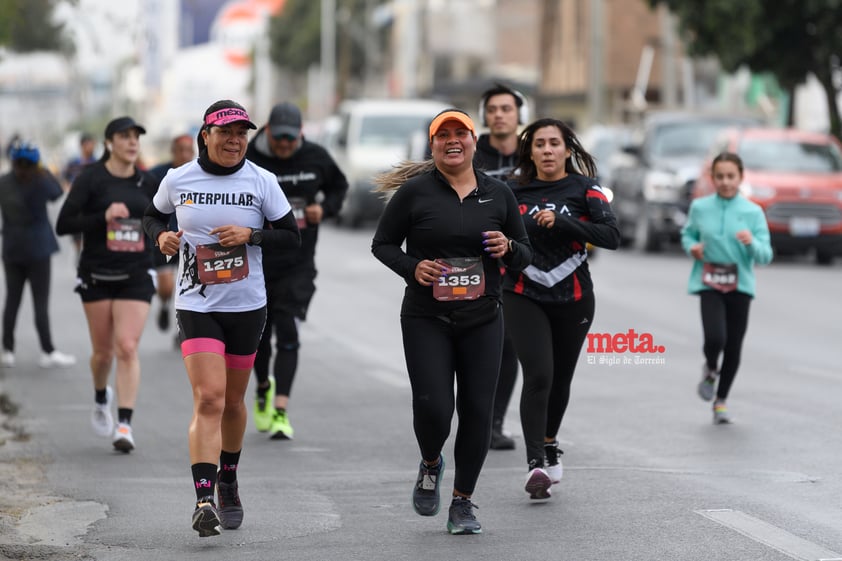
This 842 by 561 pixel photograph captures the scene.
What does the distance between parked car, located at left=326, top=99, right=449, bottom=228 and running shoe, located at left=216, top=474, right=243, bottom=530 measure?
83.3 ft

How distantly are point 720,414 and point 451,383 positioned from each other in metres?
4.01

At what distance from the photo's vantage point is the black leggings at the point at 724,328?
1158 centimetres

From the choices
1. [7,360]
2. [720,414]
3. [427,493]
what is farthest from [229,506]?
[7,360]

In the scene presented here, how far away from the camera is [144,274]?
10.9 meters

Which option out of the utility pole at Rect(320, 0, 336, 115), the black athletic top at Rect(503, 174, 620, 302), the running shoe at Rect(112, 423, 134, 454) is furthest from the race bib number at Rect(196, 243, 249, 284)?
the utility pole at Rect(320, 0, 336, 115)

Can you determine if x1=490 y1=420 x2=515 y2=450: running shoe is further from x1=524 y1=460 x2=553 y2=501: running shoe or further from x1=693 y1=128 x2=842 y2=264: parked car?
x1=693 y1=128 x2=842 y2=264: parked car

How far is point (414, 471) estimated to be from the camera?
980 centimetres

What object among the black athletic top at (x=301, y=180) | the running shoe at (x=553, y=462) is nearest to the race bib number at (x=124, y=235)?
the black athletic top at (x=301, y=180)

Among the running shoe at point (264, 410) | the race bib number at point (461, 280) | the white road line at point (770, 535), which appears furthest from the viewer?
the running shoe at point (264, 410)

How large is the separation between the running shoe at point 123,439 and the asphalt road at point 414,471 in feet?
0.20

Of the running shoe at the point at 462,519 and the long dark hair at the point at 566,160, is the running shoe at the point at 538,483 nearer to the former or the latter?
the running shoe at the point at 462,519

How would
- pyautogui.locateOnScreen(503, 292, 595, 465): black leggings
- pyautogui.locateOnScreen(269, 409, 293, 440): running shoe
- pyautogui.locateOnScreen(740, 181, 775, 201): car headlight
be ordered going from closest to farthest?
→ pyautogui.locateOnScreen(503, 292, 595, 465): black leggings < pyautogui.locateOnScreen(269, 409, 293, 440): running shoe < pyautogui.locateOnScreen(740, 181, 775, 201): car headlight

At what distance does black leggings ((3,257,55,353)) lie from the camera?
15.3m

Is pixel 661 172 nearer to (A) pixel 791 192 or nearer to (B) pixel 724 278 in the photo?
(A) pixel 791 192
